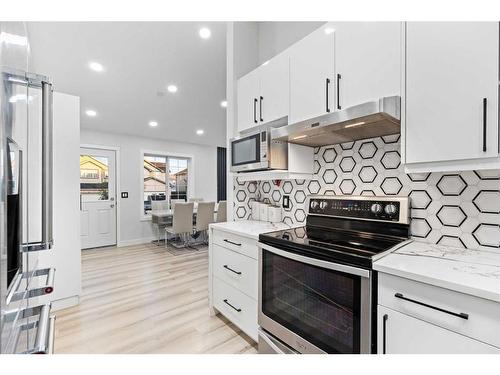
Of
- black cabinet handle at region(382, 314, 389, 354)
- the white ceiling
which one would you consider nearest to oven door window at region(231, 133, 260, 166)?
black cabinet handle at region(382, 314, 389, 354)

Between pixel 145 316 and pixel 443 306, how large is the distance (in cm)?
225

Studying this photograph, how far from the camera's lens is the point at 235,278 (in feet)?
6.24

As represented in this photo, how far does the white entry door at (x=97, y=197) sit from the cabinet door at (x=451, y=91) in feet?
17.3

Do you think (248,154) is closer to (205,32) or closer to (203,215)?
(205,32)

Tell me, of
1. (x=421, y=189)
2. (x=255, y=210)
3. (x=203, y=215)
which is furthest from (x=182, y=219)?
(x=421, y=189)

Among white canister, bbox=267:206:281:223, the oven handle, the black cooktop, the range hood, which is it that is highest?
the range hood

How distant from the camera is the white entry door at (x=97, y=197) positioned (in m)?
4.77

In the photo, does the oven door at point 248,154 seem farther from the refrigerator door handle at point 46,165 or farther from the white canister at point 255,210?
the refrigerator door handle at point 46,165

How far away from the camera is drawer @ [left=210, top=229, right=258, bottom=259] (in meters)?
1.72

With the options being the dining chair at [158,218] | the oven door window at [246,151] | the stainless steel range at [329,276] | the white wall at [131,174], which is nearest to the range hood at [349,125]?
the oven door window at [246,151]

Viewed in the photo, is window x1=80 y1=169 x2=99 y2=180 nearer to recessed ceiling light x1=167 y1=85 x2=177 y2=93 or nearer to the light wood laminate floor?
the light wood laminate floor

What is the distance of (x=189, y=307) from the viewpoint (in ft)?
7.93

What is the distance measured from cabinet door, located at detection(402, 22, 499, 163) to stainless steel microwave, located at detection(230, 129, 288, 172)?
33.7 inches

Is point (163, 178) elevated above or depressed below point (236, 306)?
above
